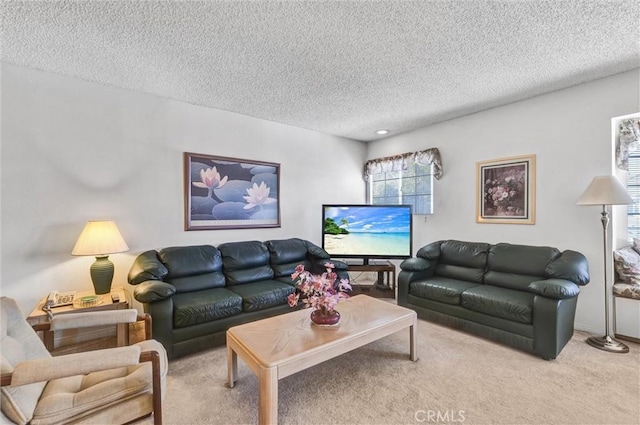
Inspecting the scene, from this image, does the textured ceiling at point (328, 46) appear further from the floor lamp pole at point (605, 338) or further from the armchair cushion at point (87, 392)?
the armchair cushion at point (87, 392)

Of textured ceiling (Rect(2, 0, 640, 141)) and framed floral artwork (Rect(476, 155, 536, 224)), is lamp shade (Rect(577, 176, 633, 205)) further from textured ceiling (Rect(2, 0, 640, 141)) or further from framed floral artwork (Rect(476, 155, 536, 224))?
textured ceiling (Rect(2, 0, 640, 141))

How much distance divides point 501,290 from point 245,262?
2903 mm

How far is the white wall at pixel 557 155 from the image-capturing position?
2.90m

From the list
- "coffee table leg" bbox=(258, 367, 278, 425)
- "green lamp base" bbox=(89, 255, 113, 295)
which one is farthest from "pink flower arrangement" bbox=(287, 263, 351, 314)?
"green lamp base" bbox=(89, 255, 113, 295)

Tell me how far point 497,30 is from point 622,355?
9.77 feet

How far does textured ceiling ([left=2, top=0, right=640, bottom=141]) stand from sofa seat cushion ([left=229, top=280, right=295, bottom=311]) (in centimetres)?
221

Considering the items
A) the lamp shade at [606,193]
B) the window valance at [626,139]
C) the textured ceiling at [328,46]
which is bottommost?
the lamp shade at [606,193]

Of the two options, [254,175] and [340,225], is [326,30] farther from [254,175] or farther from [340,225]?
[340,225]

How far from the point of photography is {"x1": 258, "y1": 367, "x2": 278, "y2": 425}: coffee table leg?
1.65 m

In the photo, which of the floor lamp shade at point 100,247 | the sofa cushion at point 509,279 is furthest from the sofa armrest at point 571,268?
the floor lamp shade at point 100,247

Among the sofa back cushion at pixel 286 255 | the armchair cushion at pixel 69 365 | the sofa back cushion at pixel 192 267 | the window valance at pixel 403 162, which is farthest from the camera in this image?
the window valance at pixel 403 162

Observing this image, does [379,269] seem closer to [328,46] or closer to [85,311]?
[328,46]

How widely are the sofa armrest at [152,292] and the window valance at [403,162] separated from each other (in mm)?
3791

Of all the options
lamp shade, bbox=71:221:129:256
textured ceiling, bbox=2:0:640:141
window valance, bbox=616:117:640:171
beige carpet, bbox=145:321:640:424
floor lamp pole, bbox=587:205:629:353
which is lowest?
beige carpet, bbox=145:321:640:424
